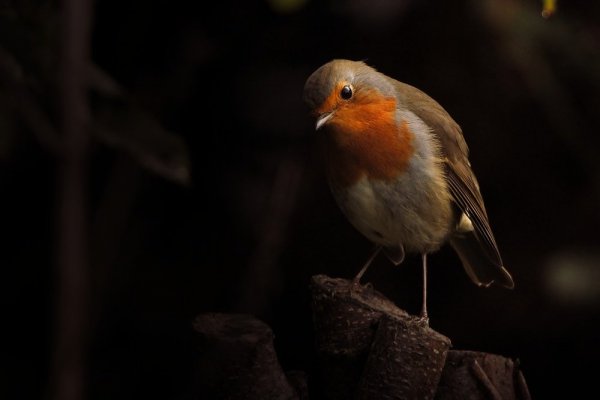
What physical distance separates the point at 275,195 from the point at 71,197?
5.70 feet

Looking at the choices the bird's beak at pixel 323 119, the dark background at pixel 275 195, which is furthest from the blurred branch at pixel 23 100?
the dark background at pixel 275 195

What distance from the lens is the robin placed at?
2.71 m

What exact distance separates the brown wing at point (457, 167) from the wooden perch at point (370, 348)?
0.58 meters

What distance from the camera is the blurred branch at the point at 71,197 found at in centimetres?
276

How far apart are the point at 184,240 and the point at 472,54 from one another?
1.52 metres

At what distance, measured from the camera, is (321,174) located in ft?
14.9

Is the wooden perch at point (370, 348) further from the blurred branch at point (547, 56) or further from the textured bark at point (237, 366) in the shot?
the blurred branch at point (547, 56)

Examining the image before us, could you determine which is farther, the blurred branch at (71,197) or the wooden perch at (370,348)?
the blurred branch at (71,197)

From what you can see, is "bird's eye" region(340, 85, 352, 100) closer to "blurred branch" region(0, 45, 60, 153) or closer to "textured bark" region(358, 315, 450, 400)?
"textured bark" region(358, 315, 450, 400)

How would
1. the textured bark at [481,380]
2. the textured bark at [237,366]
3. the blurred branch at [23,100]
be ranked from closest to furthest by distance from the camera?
the textured bark at [237,366] < the textured bark at [481,380] < the blurred branch at [23,100]

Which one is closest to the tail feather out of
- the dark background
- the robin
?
the robin

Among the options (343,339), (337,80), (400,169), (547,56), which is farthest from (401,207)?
(547,56)

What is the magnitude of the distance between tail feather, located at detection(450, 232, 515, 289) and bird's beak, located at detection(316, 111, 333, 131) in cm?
70

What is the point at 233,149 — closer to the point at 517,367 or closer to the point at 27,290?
the point at 27,290
